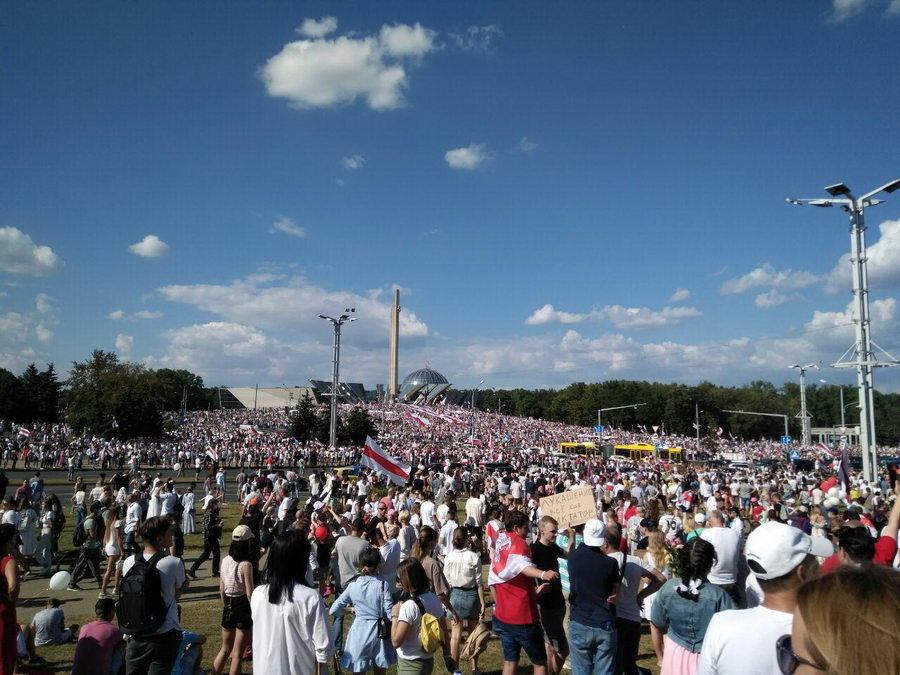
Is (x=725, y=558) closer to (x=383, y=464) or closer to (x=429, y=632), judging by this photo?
(x=429, y=632)

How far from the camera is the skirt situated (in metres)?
3.97

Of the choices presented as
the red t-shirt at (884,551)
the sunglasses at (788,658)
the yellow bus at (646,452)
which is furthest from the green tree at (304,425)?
the sunglasses at (788,658)

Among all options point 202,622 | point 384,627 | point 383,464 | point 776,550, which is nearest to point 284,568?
point 384,627

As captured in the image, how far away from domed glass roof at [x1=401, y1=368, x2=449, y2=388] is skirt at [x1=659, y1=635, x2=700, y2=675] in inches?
5929

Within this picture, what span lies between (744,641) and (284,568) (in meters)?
2.85

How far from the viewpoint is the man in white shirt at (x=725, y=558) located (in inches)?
176

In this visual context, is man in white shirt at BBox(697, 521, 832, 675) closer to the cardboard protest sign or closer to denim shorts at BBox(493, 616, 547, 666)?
denim shorts at BBox(493, 616, 547, 666)

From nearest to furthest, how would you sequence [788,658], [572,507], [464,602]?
[788,658] → [464,602] → [572,507]

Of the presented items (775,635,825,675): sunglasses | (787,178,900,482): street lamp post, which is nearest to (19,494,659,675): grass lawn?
(775,635,825,675): sunglasses

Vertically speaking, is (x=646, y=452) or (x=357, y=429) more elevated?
(x=357, y=429)

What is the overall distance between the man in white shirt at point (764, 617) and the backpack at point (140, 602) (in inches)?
157

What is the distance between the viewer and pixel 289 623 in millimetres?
4031

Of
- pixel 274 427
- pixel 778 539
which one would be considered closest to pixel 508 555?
pixel 778 539

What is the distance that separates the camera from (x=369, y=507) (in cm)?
1305
